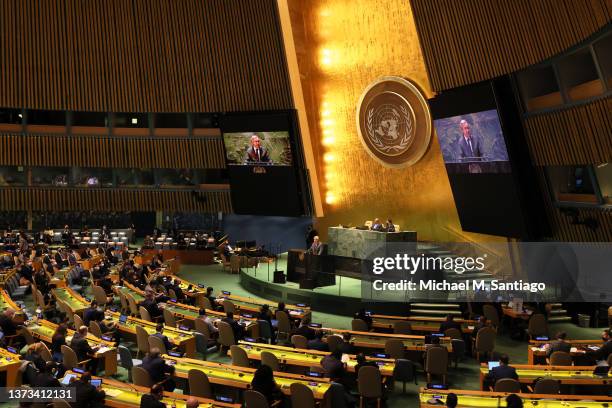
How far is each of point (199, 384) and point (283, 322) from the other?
14.7 feet

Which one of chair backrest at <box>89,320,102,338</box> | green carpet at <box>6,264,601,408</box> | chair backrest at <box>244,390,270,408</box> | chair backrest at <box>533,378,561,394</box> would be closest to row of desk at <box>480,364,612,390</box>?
chair backrest at <box>533,378,561,394</box>

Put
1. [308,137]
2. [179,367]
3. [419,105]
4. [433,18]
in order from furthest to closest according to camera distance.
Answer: [308,137]
[419,105]
[433,18]
[179,367]

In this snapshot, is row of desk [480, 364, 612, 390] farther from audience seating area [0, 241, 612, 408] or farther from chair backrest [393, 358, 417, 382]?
chair backrest [393, 358, 417, 382]

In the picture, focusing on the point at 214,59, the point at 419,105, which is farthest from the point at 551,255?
the point at 214,59

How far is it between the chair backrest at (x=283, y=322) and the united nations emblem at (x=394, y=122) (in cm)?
733

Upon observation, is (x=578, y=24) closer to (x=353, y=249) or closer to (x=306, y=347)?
(x=306, y=347)

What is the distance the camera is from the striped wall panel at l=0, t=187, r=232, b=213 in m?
24.8

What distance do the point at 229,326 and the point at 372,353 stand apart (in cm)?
267

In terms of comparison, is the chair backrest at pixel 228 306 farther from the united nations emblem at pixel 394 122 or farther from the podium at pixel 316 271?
the united nations emblem at pixel 394 122

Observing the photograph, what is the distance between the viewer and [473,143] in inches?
595

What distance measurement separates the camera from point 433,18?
15484 millimetres

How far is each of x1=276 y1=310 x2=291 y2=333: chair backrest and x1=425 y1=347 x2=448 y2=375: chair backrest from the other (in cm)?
353

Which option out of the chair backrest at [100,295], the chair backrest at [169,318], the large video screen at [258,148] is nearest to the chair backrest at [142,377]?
the chair backrest at [169,318]

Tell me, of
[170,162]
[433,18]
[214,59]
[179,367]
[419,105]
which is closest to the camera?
[179,367]
